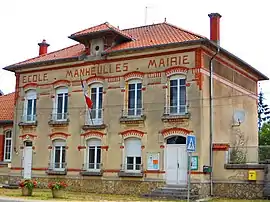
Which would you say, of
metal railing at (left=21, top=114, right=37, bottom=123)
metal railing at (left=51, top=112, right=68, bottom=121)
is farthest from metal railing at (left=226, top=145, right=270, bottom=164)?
metal railing at (left=21, top=114, right=37, bottom=123)

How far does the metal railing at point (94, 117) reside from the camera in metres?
26.8

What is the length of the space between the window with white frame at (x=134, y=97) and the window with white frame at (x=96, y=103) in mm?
1970

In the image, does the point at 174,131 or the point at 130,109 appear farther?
the point at 130,109

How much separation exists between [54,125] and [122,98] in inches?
202

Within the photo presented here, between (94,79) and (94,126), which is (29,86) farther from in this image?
(94,126)

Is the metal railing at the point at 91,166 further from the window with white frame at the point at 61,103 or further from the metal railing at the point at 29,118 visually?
the metal railing at the point at 29,118

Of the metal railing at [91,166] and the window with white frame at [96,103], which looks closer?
the metal railing at [91,166]

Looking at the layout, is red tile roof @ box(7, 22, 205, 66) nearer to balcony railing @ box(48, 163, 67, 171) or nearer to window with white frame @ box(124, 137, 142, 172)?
window with white frame @ box(124, 137, 142, 172)

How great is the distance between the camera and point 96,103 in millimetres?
27047

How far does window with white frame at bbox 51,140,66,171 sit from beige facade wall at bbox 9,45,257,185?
402 mm

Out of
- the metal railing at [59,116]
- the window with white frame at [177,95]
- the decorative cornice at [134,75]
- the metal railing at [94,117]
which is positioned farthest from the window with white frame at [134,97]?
the metal railing at [59,116]

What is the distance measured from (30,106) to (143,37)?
8.88 metres

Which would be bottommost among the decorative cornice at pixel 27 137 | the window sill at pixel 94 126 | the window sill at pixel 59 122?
the decorative cornice at pixel 27 137

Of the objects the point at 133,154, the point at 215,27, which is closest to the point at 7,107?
the point at 133,154
